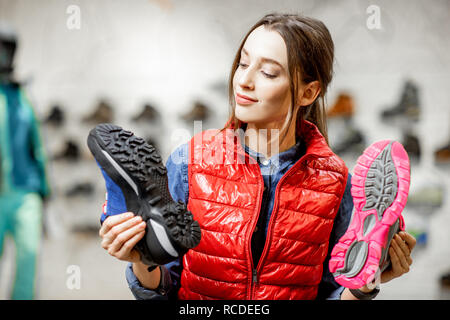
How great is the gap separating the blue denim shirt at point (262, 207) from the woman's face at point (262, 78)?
11cm

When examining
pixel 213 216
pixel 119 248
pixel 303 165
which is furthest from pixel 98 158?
pixel 303 165

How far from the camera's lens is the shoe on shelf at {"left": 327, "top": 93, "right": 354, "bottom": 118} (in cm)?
143

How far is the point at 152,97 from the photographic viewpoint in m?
1.33

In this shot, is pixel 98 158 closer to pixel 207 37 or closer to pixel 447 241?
pixel 207 37

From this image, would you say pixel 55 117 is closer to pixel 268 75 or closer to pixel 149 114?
pixel 149 114

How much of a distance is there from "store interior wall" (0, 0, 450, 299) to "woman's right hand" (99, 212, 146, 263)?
439mm

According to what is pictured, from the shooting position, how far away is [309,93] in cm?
91

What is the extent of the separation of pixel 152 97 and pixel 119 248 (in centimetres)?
69

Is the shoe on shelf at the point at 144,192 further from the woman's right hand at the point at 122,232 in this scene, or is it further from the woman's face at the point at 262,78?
the woman's face at the point at 262,78

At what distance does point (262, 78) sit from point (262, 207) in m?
0.28

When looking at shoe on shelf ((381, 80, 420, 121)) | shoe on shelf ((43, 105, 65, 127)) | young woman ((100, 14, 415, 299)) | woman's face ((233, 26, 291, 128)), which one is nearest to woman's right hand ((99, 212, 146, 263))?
young woman ((100, 14, 415, 299))

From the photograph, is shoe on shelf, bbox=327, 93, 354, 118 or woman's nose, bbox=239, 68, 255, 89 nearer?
woman's nose, bbox=239, 68, 255, 89

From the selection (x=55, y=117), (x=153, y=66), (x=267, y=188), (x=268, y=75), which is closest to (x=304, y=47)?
(x=268, y=75)

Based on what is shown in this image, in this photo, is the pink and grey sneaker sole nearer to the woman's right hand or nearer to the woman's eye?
the woman's eye
